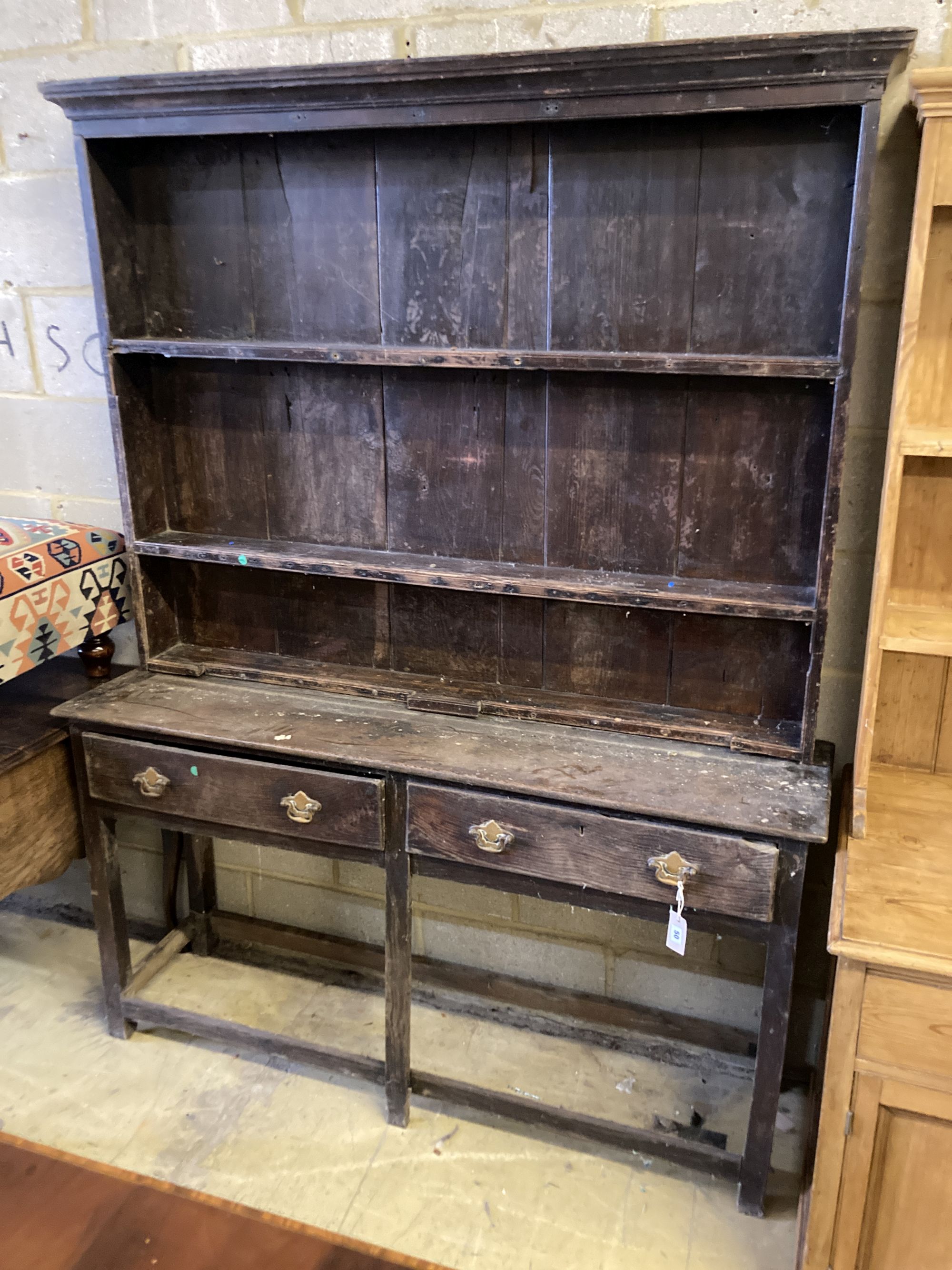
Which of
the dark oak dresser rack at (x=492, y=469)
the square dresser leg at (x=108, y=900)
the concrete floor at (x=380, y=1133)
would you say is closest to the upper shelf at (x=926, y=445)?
the dark oak dresser rack at (x=492, y=469)

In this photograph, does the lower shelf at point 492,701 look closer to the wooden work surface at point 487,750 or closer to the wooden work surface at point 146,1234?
the wooden work surface at point 487,750

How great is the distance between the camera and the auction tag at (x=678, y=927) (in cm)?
163

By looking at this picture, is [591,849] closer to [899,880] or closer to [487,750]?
[487,750]

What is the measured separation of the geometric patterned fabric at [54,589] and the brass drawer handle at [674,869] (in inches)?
52.7

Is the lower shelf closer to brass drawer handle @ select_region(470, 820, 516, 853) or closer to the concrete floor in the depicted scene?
brass drawer handle @ select_region(470, 820, 516, 853)

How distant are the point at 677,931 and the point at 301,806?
2.40 ft

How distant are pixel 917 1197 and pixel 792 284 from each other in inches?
58.8

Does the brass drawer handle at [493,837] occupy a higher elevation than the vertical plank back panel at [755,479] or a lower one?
lower

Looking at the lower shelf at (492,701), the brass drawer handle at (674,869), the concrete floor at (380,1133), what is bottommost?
the concrete floor at (380,1133)

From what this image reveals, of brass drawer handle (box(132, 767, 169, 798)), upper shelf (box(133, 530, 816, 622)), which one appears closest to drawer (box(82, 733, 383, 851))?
brass drawer handle (box(132, 767, 169, 798))

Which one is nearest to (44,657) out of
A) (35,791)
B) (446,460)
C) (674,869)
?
(35,791)

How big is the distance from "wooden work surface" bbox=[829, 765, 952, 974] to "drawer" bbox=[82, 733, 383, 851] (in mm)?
829

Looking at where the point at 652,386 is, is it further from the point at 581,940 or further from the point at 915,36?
the point at 581,940

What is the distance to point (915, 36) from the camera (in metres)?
1.38
